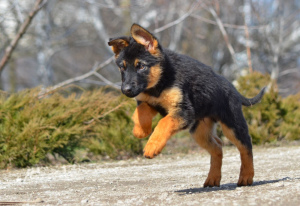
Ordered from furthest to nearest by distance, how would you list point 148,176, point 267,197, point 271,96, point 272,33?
point 272,33, point 271,96, point 148,176, point 267,197

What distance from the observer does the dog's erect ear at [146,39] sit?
5.23m

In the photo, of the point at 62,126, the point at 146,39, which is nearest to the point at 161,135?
the point at 146,39

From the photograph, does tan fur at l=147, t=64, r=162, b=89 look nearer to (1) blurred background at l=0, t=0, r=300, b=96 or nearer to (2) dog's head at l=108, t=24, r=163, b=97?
(2) dog's head at l=108, t=24, r=163, b=97

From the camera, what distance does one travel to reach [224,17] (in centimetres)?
1914

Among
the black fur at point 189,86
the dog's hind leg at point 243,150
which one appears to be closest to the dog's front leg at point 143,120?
the black fur at point 189,86

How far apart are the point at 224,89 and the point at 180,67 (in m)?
0.73

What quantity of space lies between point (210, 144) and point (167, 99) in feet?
3.62

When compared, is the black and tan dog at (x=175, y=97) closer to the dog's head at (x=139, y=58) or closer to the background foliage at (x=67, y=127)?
the dog's head at (x=139, y=58)

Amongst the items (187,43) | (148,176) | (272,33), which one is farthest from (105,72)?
(148,176)

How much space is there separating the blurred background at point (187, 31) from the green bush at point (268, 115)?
3.50 metres

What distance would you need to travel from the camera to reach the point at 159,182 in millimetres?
6469

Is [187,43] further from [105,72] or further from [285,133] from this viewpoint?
[285,133]

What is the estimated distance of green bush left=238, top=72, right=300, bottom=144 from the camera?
35.9 feet

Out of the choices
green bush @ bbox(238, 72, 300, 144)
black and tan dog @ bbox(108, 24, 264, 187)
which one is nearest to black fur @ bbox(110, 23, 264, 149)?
black and tan dog @ bbox(108, 24, 264, 187)
